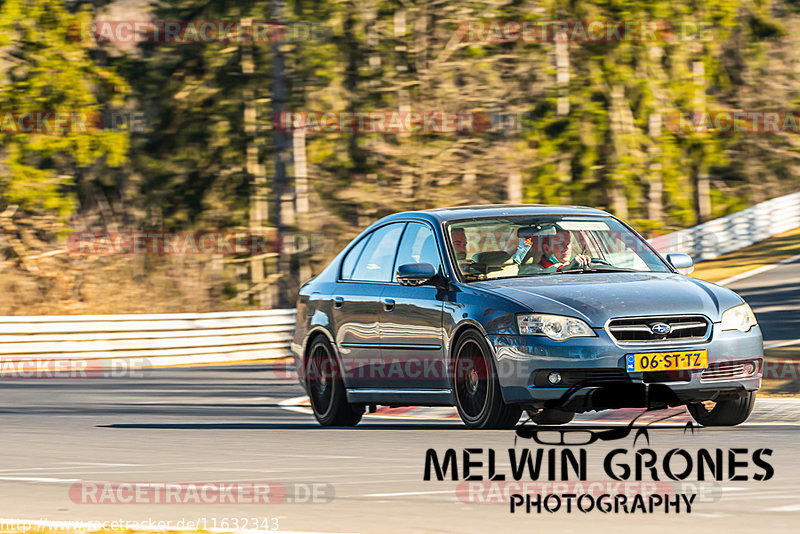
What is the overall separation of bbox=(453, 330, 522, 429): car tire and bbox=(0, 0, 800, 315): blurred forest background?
68.8 ft

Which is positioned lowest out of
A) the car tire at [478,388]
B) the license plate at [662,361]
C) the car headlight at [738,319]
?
the car tire at [478,388]

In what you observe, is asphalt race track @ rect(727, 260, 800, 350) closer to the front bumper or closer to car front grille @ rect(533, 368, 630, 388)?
the front bumper

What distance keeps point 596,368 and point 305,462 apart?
187 cm

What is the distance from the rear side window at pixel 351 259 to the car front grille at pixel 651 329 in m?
2.95

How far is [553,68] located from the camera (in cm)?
3803

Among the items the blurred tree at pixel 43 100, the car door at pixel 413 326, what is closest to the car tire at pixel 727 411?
the car door at pixel 413 326

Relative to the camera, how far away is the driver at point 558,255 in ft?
31.9

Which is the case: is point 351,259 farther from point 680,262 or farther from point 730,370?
point 730,370

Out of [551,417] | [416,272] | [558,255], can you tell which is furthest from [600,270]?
[416,272]

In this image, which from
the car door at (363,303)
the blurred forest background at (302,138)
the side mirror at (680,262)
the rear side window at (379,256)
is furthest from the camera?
the blurred forest background at (302,138)

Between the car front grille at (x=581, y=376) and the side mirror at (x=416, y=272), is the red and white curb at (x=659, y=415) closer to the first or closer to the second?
the car front grille at (x=581, y=376)

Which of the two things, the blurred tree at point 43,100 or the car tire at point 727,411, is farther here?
the blurred tree at point 43,100

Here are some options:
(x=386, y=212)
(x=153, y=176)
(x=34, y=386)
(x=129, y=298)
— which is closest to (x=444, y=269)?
(x=34, y=386)

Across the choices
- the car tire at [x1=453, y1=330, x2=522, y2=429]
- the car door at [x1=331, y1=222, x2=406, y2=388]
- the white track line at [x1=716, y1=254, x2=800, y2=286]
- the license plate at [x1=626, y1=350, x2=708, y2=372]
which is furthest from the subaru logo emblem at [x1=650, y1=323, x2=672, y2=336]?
the white track line at [x1=716, y1=254, x2=800, y2=286]
